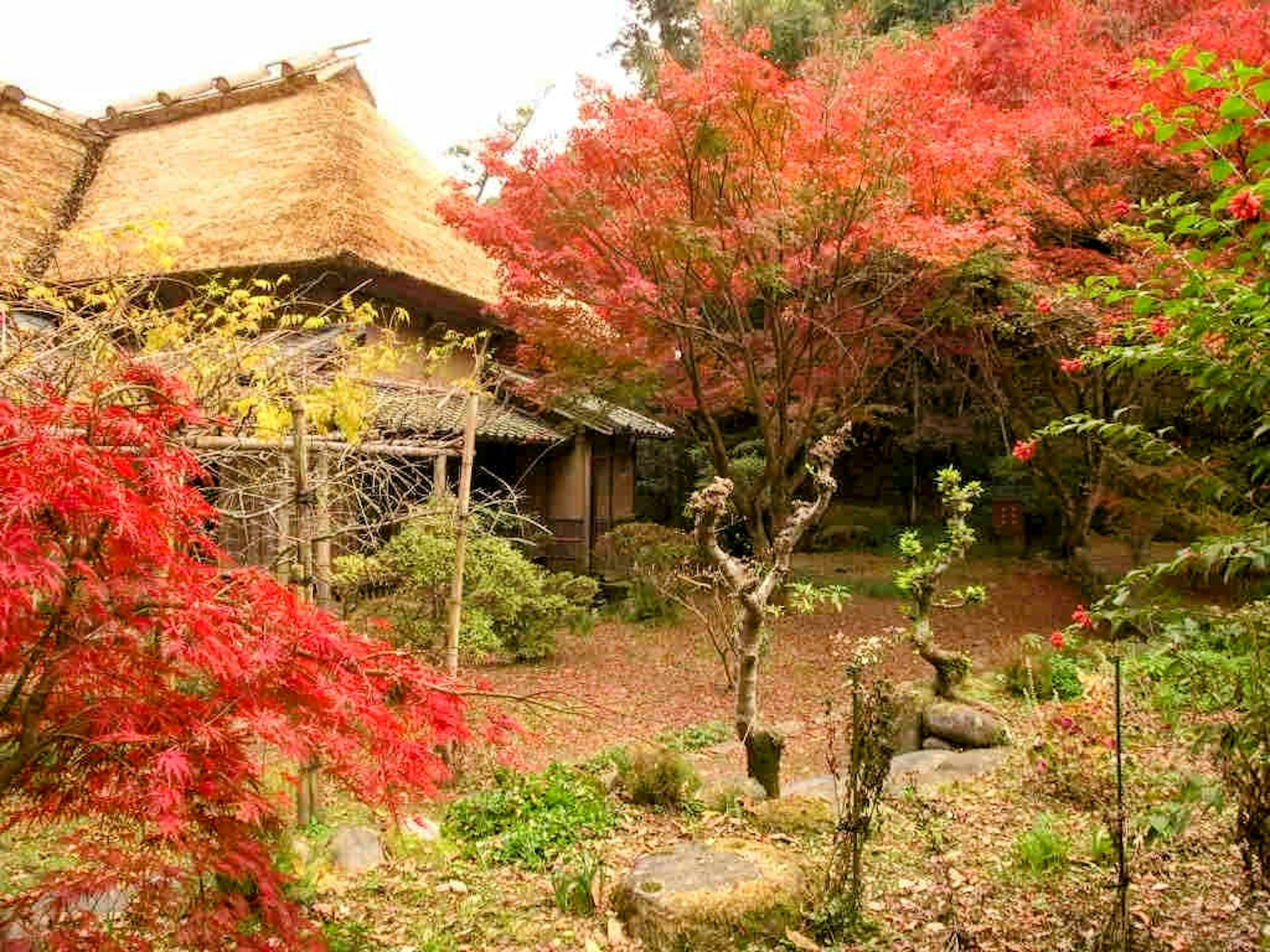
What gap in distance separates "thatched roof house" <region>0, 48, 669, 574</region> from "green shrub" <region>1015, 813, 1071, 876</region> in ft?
24.5

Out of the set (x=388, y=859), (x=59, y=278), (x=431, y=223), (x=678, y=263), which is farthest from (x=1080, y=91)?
(x=59, y=278)

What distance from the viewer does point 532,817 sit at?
14.7ft

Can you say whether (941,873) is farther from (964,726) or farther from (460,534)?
(460,534)

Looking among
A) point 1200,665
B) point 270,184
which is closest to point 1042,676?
point 1200,665

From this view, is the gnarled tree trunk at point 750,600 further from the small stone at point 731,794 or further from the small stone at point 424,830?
the small stone at point 424,830

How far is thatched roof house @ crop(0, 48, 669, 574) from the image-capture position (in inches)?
458

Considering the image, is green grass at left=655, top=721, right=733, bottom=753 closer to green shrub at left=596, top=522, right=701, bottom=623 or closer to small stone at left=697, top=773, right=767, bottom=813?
small stone at left=697, top=773, right=767, bottom=813

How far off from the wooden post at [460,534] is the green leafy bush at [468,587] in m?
0.96

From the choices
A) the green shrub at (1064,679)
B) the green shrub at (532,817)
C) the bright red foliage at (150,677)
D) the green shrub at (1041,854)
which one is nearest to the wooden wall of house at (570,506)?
the green shrub at (1064,679)

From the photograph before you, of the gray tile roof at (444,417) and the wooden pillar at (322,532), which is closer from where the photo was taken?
the wooden pillar at (322,532)

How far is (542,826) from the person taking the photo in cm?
437

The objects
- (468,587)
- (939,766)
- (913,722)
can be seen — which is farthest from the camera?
(468,587)

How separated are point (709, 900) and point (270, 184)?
12444mm

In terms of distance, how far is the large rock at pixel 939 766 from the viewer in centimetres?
507
